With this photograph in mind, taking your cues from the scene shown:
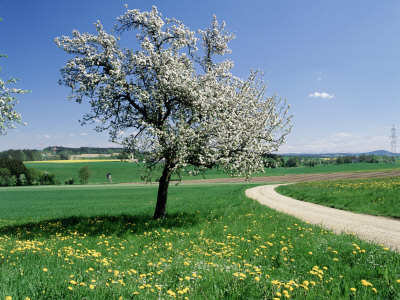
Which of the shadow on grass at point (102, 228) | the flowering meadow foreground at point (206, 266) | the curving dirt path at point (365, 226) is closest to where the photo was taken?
the flowering meadow foreground at point (206, 266)

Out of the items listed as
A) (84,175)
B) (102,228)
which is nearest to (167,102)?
(102,228)

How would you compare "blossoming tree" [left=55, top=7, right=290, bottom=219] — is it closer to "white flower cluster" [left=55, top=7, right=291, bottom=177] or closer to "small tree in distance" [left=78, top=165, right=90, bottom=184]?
"white flower cluster" [left=55, top=7, right=291, bottom=177]

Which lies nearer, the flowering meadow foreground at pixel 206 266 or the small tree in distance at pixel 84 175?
the flowering meadow foreground at pixel 206 266

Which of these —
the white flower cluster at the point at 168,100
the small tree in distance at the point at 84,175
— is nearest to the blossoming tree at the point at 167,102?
the white flower cluster at the point at 168,100

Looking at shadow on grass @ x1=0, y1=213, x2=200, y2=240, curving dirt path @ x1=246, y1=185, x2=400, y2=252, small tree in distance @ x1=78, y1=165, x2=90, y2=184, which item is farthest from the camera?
small tree in distance @ x1=78, y1=165, x2=90, y2=184

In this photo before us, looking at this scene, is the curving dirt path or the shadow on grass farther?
the shadow on grass

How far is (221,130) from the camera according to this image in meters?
14.8

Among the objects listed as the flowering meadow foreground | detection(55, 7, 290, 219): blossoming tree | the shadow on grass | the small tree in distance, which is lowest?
the small tree in distance

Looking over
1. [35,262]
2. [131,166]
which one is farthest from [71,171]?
[35,262]

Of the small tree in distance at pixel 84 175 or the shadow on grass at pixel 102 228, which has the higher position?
the shadow on grass at pixel 102 228

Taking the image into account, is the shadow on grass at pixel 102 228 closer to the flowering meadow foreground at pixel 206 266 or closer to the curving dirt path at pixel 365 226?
the flowering meadow foreground at pixel 206 266

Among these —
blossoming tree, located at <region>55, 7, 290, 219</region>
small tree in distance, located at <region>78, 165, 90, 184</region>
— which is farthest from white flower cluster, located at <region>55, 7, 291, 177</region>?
small tree in distance, located at <region>78, 165, 90, 184</region>

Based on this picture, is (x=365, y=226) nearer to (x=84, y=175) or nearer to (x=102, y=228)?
(x=102, y=228)

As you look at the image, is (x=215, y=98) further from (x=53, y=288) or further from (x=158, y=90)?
(x=53, y=288)
